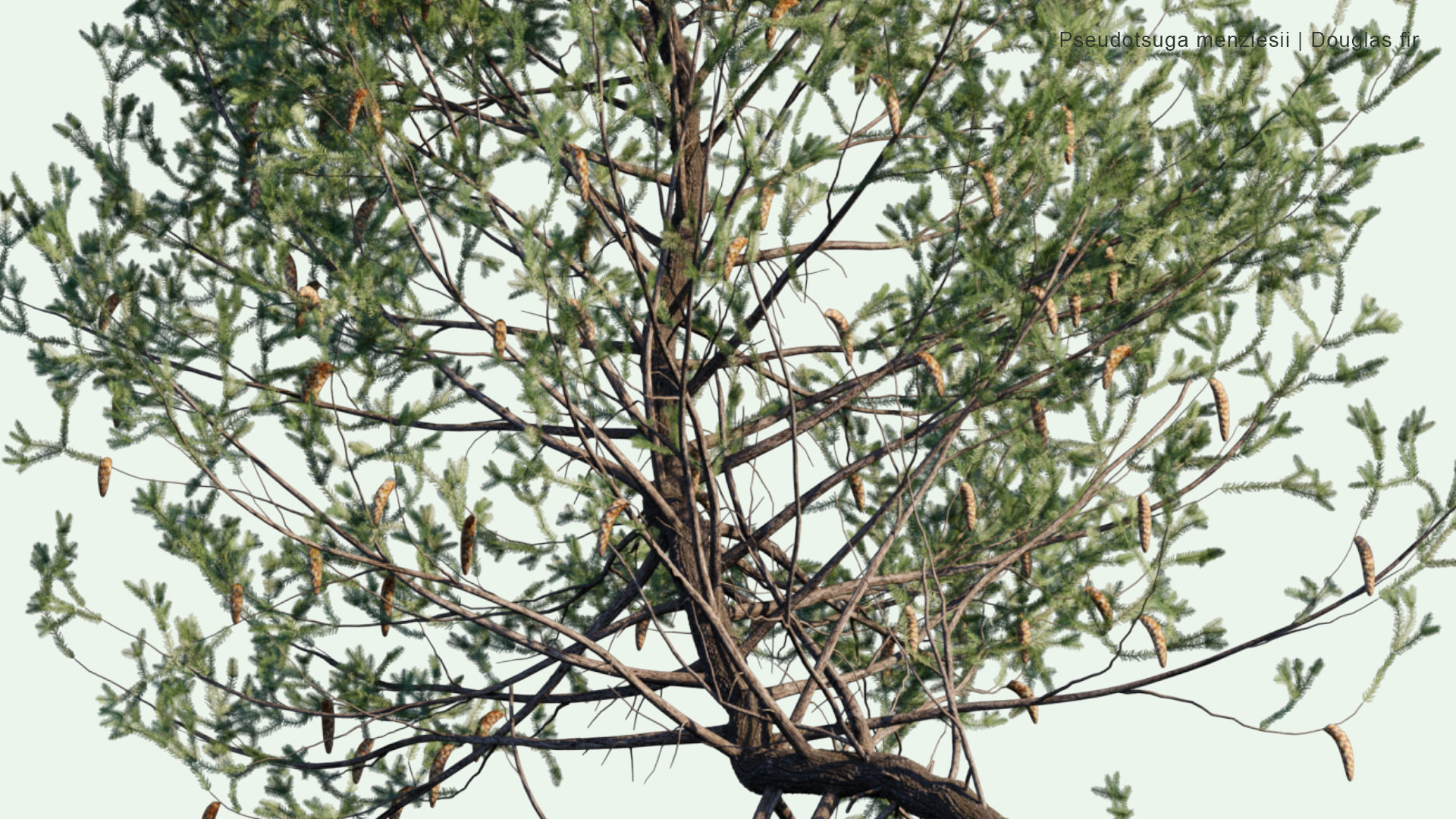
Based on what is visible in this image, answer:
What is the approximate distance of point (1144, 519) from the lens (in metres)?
4.34

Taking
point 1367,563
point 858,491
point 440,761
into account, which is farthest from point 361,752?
point 1367,563

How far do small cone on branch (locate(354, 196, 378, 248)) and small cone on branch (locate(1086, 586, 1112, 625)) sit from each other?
3008 millimetres

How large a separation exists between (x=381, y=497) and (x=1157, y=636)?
2.70m

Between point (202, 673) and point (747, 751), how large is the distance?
2167 mm

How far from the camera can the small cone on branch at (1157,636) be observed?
4.57 metres

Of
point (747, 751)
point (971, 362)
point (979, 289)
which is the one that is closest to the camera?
point (979, 289)

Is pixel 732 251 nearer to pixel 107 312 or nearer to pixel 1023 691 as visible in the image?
pixel 107 312

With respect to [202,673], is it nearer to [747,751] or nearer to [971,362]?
[747,751]

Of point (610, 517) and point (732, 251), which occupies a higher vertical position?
point (732, 251)

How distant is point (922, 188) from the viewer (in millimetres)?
5172

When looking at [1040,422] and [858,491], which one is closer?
[1040,422]

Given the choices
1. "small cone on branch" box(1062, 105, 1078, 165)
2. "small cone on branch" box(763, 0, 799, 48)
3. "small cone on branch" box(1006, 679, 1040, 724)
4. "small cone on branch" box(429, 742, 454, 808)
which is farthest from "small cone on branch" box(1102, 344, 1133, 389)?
"small cone on branch" box(429, 742, 454, 808)

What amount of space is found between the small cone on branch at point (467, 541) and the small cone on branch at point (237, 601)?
778 millimetres

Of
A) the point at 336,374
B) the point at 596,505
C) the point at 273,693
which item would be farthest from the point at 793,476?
the point at 273,693
